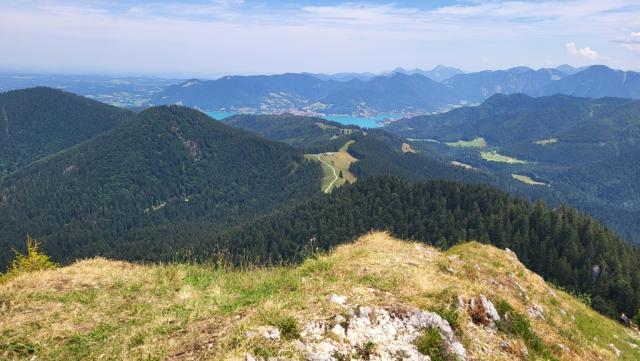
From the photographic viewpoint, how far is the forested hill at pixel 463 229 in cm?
8550

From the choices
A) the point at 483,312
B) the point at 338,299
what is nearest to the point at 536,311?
the point at 483,312

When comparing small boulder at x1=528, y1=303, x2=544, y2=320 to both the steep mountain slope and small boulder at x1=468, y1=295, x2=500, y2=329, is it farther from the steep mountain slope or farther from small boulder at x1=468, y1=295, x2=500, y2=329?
small boulder at x1=468, y1=295, x2=500, y2=329

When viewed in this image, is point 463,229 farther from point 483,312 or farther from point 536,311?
point 483,312

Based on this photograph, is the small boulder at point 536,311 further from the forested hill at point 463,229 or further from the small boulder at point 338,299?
the forested hill at point 463,229

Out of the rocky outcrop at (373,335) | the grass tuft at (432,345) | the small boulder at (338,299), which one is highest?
the small boulder at (338,299)

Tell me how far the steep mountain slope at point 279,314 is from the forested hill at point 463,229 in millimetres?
44770

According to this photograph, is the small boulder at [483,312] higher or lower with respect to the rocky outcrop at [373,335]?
lower

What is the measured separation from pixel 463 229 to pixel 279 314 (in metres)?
118

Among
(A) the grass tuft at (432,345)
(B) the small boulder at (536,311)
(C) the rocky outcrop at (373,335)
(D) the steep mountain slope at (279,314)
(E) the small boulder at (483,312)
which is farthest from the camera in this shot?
(B) the small boulder at (536,311)

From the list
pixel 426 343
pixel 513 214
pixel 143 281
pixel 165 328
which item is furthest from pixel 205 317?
pixel 513 214

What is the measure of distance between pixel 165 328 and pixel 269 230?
14732cm

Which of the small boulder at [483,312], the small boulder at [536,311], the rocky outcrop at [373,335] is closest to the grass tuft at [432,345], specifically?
the rocky outcrop at [373,335]

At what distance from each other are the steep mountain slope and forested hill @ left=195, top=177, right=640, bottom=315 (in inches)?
1763

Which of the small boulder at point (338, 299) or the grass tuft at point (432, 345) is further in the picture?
the small boulder at point (338, 299)
